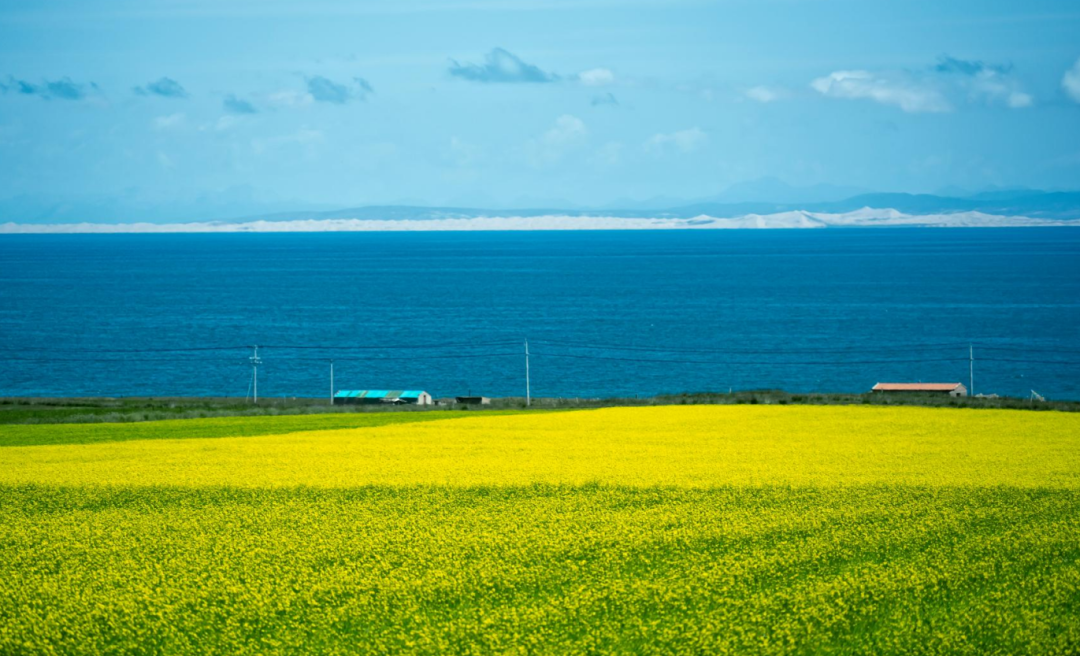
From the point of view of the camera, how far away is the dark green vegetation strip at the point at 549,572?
10750 mm

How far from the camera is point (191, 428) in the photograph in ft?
89.1

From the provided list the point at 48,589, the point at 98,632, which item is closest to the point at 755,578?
the point at 98,632

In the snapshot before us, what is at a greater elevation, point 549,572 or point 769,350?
point 549,572

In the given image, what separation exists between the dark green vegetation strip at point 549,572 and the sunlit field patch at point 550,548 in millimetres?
40

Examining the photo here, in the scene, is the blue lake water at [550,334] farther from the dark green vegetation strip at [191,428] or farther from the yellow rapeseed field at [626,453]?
the yellow rapeseed field at [626,453]

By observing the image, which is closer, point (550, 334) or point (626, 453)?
point (626, 453)

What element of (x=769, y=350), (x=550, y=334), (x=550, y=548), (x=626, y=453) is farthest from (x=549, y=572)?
(x=550, y=334)

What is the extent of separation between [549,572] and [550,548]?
1065 millimetres

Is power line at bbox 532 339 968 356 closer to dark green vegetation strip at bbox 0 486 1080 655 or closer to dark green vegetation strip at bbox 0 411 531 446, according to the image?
dark green vegetation strip at bbox 0 411 531 446

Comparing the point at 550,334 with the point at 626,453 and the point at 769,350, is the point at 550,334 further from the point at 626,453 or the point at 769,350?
the point at 626,453

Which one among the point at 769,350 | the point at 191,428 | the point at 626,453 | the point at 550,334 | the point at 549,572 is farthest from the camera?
the point at 550,334

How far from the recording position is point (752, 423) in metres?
25.8

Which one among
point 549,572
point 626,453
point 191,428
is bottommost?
point 191,428

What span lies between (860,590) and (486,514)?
563 centimetres
